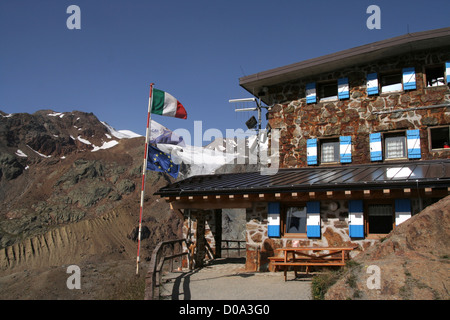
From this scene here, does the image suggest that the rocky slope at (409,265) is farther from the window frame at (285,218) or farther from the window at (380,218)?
the window frame at (285,218)

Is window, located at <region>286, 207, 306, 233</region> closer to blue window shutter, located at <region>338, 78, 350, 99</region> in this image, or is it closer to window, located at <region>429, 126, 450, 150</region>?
blue window shutter, located at <region>338, 78, 350, 99</region>

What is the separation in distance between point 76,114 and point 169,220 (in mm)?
48979

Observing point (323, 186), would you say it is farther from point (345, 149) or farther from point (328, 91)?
point (328, 91)

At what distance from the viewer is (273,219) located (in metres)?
12.6

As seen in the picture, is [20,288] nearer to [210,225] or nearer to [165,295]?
[210,225]

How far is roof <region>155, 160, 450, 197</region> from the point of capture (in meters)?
10.5

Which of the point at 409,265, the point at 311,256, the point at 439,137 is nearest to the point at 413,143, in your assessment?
the point at 439,137

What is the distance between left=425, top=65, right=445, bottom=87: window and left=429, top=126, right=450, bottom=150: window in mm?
1665

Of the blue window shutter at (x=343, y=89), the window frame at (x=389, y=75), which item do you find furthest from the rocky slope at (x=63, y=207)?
the window frame at (x=389, y=75)

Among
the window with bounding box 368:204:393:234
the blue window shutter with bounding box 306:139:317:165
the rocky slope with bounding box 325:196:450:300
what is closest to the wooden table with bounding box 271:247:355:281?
the window with bounding box 368:204:393:234

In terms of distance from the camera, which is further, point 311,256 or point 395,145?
point 395,145

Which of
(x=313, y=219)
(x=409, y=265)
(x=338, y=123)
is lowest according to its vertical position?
(x=409, y=265)

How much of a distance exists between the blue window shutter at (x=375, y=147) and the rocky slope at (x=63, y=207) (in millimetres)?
11211

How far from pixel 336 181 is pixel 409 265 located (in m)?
4.81
